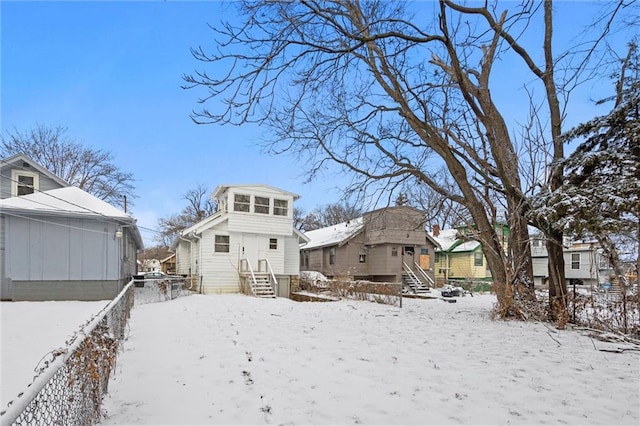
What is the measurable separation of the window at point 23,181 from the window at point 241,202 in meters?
7.64

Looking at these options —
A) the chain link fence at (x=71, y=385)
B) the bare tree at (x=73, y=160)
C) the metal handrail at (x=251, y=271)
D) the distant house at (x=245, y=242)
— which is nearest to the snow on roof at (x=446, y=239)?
the distant house at (x=245, y=242)

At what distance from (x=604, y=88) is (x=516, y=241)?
4.04 meters

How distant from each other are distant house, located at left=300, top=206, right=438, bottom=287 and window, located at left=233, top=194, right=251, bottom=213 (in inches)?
249

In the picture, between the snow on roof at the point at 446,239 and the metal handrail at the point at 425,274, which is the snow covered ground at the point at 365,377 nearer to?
the metal handrail at the point at 425,274

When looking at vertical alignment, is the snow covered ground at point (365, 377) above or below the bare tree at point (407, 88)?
below

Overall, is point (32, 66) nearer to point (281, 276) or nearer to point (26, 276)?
point (26, 276)

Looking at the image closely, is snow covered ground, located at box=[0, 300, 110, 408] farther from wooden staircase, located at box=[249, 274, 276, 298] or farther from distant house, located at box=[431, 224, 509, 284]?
distant house, located at box=[431, 224, 509, 284]

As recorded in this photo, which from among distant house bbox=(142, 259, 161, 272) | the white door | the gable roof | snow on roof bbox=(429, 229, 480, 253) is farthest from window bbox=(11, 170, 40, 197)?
distant house bbox=(142, 259, 161, 272)

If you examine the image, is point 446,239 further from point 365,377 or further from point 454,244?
point 365,377

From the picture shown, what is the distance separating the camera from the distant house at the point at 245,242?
1767 cm

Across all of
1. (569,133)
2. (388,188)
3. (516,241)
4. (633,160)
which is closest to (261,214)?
(388,188)

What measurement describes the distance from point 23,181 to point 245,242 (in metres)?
8.97

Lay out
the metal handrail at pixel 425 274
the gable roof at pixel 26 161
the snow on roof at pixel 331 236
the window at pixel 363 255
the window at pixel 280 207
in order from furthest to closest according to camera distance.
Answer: the window at pixel 363 255 → the metal handrail at pixel 425 274 → the snow on roof at pixel 331 236 → the window at pixel 280 207 → the gable roof at pixel 26 161

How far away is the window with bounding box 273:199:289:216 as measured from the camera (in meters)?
19.2
